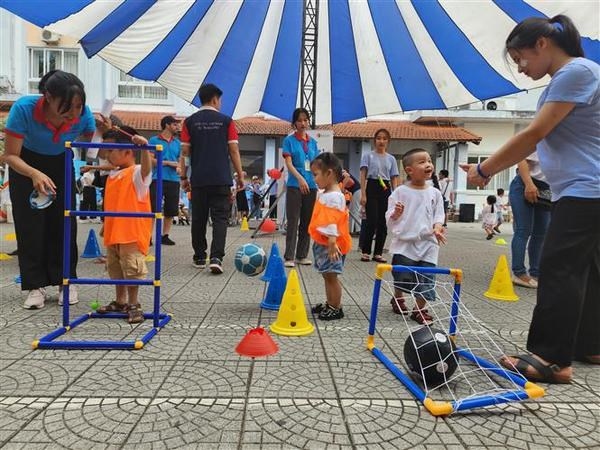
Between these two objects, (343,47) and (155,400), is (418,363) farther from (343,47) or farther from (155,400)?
(343,47)

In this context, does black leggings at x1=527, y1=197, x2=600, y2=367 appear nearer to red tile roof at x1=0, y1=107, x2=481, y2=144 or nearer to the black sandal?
the black sandal

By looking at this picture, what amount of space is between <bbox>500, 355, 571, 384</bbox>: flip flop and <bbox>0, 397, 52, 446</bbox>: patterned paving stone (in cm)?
234

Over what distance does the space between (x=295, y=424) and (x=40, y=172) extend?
256cm

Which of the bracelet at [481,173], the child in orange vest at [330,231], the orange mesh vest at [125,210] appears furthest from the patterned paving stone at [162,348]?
the bracelet at [481,173]

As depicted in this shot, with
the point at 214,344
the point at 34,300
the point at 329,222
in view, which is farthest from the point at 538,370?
the point at 34,300

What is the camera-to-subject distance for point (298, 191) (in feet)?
19.3

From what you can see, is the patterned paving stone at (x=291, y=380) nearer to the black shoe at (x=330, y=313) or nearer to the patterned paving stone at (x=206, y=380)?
the patterned paving stone at (x=206, y=380)

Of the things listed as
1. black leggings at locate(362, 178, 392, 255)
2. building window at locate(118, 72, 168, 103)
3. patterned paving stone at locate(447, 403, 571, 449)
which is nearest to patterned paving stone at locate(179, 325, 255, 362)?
patterned paving stone at locate(447, 403, 571, 449)

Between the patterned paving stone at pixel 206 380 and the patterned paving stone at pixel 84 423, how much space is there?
18 centimetres

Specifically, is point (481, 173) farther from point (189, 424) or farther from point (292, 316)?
point (189, 424)

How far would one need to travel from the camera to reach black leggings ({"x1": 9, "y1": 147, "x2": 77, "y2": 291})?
11.4 ft

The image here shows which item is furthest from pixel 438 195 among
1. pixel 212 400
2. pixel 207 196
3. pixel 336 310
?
pixel 207 196

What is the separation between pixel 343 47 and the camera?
8.54m

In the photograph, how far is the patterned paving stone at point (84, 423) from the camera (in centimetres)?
166
